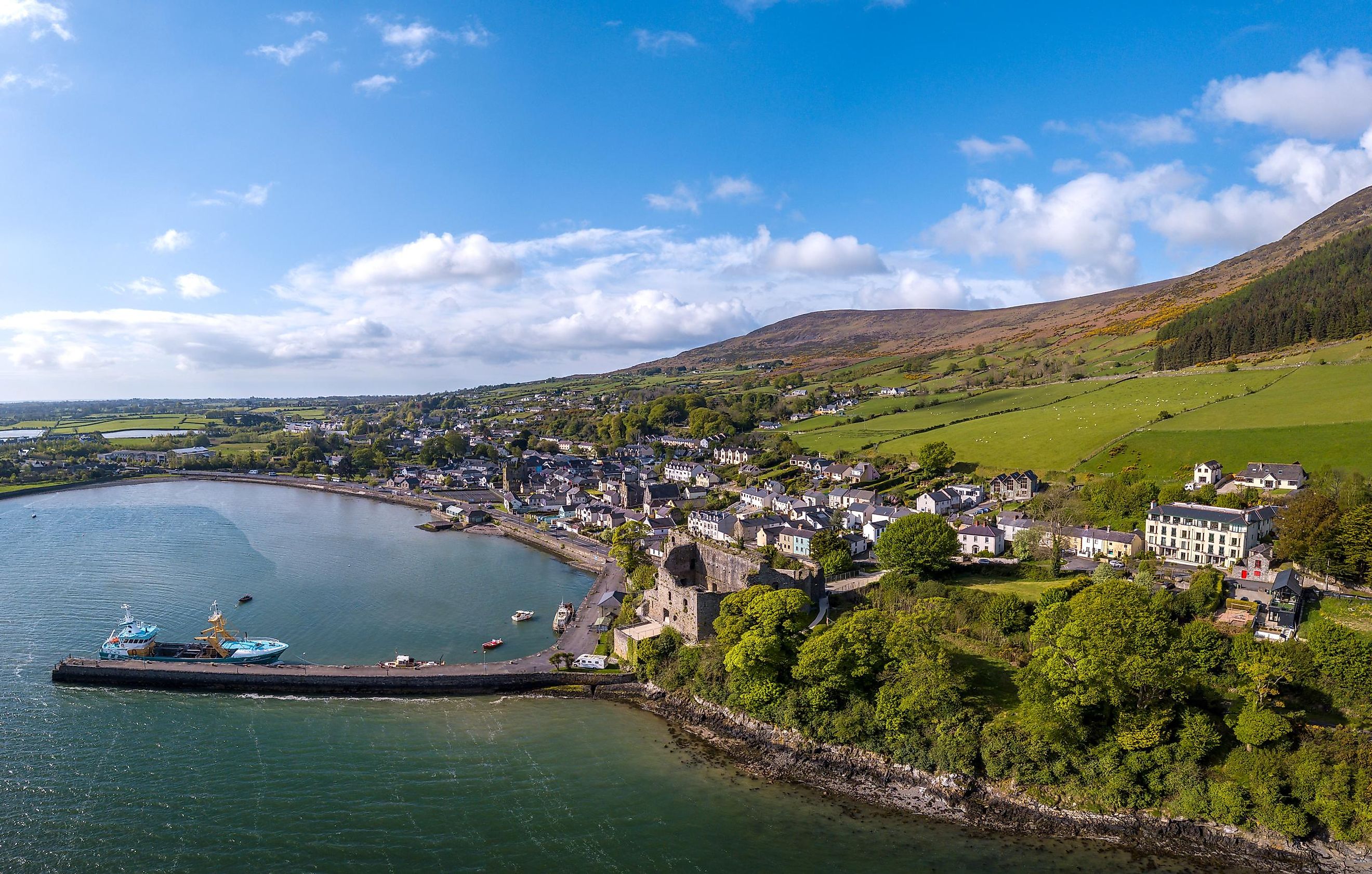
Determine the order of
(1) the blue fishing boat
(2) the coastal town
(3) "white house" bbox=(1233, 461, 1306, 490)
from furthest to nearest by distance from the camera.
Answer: (3) "white house" bbox=(1233, 461, 1306, 490), (2) the coastal town, (1) the blue fishing boat

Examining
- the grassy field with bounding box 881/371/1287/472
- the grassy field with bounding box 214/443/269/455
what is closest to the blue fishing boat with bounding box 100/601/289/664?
the grassy field with bounding box 881/371/1287/472

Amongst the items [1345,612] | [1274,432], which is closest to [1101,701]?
[1345,612]

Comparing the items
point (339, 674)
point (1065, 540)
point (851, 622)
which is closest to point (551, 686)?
point (339, 674)

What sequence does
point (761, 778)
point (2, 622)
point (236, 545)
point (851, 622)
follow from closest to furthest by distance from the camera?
1. point (761, 778)
2. point (851, 622)
3. point (2, 622)
4. point (236, 545)

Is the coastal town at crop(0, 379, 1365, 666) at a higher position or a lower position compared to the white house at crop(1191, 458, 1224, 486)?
lower

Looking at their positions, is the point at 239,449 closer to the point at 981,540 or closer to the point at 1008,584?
the point at 981,540

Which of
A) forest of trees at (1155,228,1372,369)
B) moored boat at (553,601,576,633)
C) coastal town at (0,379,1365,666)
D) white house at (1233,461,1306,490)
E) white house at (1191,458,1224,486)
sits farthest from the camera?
forest of trees at (1155,228,1372,369)

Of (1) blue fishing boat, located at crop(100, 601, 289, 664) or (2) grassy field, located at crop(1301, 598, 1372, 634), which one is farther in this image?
(1) blue fishing boat, located at crop(100, 601, 289, 664)

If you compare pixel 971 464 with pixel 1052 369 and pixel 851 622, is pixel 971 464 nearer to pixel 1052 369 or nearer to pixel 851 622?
pixel 851 622

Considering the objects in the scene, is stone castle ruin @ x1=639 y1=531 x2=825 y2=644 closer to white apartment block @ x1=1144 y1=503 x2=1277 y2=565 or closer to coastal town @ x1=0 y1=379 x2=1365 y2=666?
coastal town @ x1=0 y1=379 x2=1365 y2=666
